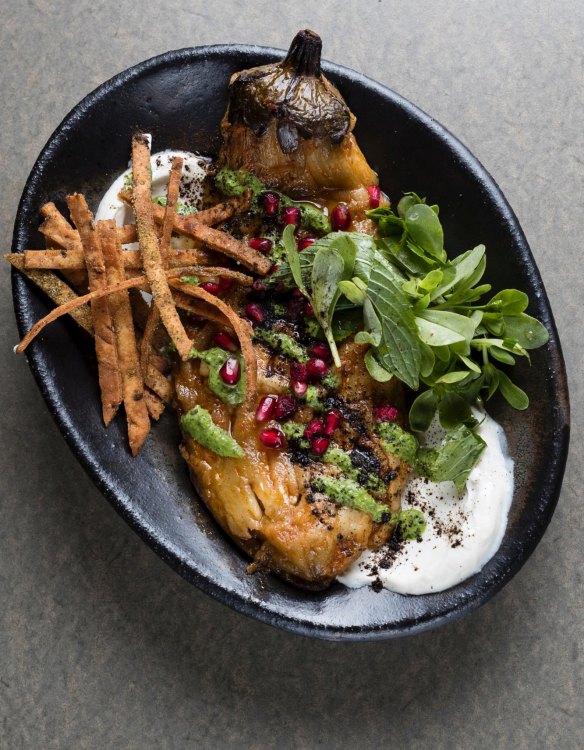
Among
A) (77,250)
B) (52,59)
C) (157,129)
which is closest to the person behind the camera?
(77,250)

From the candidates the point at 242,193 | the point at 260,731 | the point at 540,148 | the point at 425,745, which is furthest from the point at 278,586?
the point at 540,148

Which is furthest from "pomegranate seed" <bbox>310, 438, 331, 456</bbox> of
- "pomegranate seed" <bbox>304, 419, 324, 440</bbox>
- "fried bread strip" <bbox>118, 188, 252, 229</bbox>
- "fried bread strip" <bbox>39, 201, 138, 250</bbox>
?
"fried bread strip" <bbox>39, 201, 138, 250</bbox>

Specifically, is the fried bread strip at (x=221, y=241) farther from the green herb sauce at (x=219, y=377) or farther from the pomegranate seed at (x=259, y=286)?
the green herb sauce at (x=219, y=377)

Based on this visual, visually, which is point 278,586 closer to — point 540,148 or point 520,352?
point 520,352

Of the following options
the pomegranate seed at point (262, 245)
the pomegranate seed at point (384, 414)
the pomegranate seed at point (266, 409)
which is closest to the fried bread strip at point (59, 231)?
the pomegranate seed at point (262, 245)

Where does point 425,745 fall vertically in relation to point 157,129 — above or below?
below
